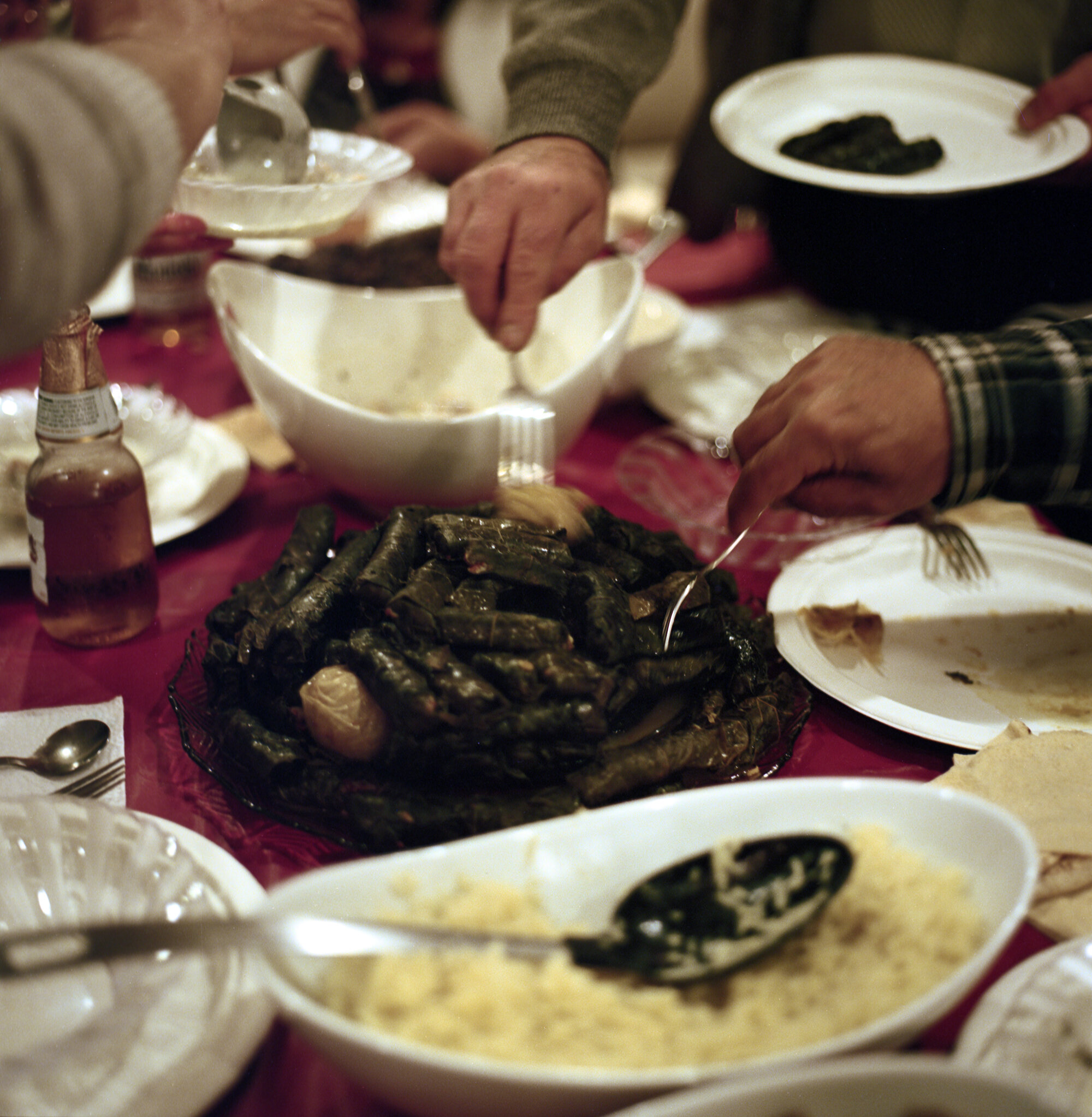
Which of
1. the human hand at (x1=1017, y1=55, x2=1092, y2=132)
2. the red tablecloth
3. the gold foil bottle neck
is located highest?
the human hand at (x1=1017, y1=55, x2=1092, y2=132)

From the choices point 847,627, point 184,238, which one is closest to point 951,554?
point 847,627

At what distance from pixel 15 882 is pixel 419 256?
1.94 m

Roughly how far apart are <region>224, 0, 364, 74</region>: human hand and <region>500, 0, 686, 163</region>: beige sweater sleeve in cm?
41

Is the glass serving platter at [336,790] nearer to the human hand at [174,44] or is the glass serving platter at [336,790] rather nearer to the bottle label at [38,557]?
the bottle label at [38,557]

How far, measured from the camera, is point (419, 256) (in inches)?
99.4

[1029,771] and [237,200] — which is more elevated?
[237,200]

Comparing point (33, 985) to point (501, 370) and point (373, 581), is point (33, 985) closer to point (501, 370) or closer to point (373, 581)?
point (373, 581)

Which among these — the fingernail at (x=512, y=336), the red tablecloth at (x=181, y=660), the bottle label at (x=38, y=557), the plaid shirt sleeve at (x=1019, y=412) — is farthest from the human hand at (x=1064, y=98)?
the bottle label at (x=38, y=557)

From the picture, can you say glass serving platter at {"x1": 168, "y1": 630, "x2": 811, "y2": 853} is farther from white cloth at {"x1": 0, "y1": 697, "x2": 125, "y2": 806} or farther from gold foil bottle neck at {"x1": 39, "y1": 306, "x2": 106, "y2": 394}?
gold foil bottle neck at {"x1": 39, "y1": 306, "x2": 106, "y2": 394}

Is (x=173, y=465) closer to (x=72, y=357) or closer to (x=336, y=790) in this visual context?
(x=72, y=357)

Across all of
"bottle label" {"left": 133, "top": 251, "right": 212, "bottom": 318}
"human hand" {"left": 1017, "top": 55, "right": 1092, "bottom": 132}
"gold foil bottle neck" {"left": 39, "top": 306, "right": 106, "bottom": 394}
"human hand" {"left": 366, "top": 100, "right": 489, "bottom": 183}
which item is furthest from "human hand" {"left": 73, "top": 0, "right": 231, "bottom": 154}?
"human hand" {"left": 366, "top": 100, "right": 489, "bottom": 183}

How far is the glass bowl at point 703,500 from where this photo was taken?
1.88m

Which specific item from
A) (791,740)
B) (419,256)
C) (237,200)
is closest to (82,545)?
(237,200)

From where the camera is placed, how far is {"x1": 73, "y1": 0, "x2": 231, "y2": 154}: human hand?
1018 millimetres
